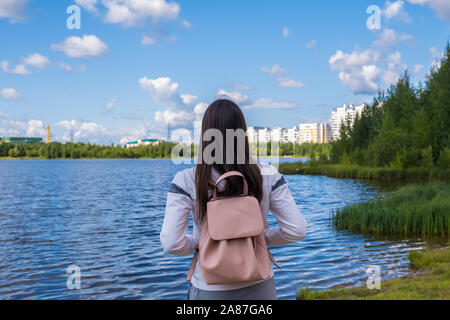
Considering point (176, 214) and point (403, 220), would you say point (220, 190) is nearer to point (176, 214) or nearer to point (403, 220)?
point (176, 214)

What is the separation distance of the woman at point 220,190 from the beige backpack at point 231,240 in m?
0.09

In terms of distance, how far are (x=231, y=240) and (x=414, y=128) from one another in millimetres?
43684

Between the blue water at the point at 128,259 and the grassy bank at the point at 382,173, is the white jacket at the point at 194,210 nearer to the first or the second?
the blue water at the point at 128,259

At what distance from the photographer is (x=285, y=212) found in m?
2.80

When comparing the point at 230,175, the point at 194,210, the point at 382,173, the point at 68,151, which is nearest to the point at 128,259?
the point at 194,210

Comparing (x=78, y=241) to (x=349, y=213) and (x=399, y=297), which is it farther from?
(x=399, y=297)

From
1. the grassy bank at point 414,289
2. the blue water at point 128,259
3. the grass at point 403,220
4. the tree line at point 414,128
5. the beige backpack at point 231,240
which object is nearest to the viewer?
the beige backpack at point 231,240

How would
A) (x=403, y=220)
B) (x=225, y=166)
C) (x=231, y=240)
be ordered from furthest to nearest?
(x=403, y=220), (x=225, y=166), (x=231, y=240)

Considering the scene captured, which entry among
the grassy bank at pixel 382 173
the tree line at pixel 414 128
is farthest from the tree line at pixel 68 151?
the tree line at pixel 414 128

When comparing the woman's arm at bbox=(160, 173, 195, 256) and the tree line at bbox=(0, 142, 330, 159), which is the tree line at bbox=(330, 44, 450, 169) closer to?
the woman's arm at bbox=(160, 173, 195, 256)

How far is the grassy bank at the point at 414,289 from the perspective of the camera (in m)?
6.30

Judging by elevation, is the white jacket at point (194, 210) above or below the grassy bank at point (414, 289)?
above

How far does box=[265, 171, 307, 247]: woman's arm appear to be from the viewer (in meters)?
2.75

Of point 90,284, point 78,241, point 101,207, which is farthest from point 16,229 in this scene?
point 90,284
